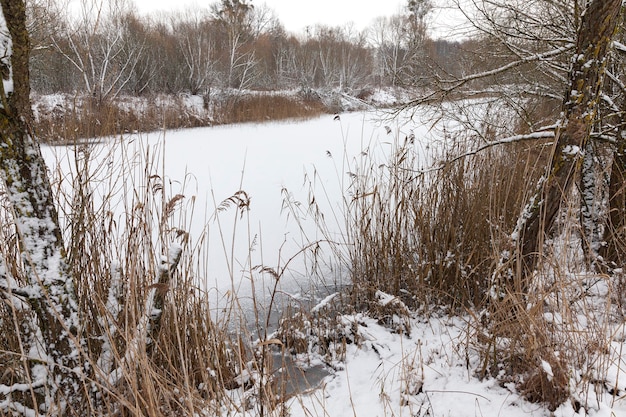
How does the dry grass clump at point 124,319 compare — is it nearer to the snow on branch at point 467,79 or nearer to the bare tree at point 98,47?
the bare tree at point 98,47

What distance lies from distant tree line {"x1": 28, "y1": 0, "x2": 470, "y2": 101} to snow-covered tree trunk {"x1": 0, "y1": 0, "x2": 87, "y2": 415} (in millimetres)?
3504

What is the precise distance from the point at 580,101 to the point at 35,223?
6.42ft

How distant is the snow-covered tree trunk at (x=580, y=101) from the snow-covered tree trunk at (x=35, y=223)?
1.58 metres

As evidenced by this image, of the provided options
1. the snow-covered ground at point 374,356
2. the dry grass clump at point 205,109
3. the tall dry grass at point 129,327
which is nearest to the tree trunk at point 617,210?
the snow-covered ground at point 374,356

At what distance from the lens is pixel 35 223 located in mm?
1066

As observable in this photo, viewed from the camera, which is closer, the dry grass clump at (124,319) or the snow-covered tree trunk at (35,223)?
the snow-covered tree trunk at (35,223)

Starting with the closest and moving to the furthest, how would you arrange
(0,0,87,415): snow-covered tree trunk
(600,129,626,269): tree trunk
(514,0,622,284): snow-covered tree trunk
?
(0,0,87,415): snow-covered tree trunk → (514,0,622,284): snow-covered tree trunk → (600,129,626,269): tree trunk

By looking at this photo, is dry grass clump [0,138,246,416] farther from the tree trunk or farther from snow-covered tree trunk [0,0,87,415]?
the tree trunk

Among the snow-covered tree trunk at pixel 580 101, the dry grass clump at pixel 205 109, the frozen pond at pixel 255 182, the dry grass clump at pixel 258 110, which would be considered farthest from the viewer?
the dry grass clump at pixel 258 110

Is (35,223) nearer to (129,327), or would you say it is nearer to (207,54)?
(129,327)

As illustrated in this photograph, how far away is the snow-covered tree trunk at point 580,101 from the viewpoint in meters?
1.48

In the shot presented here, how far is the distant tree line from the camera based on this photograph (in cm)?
957

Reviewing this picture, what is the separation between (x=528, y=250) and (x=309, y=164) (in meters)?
4.53

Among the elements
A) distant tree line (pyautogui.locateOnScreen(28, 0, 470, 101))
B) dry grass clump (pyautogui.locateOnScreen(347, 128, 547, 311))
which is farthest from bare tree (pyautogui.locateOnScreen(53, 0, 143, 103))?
dry grass clump (pyautogui.locateOnScreen(347, 128, 547, 311))
